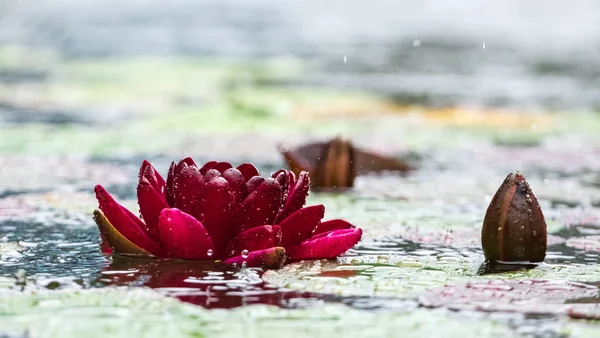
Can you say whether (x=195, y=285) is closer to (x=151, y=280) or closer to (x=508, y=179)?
(x=151, y=280)

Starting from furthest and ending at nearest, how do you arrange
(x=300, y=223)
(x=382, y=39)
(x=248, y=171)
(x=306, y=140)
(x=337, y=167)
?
(x=382, y=39)
(x=306, y=140)
(x=337, y=167)
(x=248, y=171)
(x=300, y=223)

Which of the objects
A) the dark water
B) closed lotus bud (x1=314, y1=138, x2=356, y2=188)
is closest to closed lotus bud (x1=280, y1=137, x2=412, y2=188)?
closed lotus bud (x1=314, y1=138, x2=356, y2=188)

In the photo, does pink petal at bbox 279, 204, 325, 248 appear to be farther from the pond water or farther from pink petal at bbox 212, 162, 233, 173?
pink petal at bbox 212, 162, 233, 173

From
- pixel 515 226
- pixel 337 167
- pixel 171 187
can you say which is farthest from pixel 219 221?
pixel 337 167

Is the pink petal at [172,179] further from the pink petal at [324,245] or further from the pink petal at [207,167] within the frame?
the pink petal at [324,245]

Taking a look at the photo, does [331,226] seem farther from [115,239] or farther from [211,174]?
[115,239]
